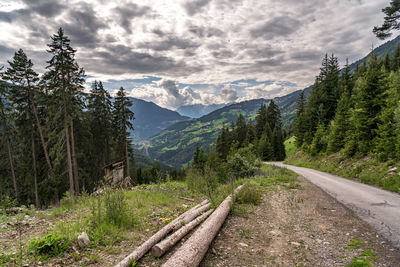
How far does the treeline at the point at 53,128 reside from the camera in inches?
679

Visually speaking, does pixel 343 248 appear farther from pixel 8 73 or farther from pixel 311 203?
pixel 8 73

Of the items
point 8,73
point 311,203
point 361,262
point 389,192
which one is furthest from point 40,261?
point 8,73

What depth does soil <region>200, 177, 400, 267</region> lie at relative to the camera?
4.25 meters

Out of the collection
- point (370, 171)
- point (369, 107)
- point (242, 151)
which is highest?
point (369, 107)

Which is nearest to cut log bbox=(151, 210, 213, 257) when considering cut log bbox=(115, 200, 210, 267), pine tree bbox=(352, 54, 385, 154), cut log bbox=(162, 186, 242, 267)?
cut log bbox=(115, 200, 210, 267)

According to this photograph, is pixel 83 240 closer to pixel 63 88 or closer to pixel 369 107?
pixel 63 88

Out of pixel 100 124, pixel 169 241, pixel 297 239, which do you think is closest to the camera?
pixel 169 241

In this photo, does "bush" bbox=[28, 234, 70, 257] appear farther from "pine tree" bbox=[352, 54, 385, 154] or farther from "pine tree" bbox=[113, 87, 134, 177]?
Answer: "pine tree" bbox=[352, 54, 385, 154]

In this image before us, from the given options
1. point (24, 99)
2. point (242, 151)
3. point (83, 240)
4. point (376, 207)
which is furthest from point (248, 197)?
point (24, 99)

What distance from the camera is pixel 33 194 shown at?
22578 millimetres

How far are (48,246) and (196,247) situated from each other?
362 centimetres

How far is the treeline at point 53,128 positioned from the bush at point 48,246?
15.1 m

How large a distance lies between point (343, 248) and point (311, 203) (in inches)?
161

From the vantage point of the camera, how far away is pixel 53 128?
63.5ft
